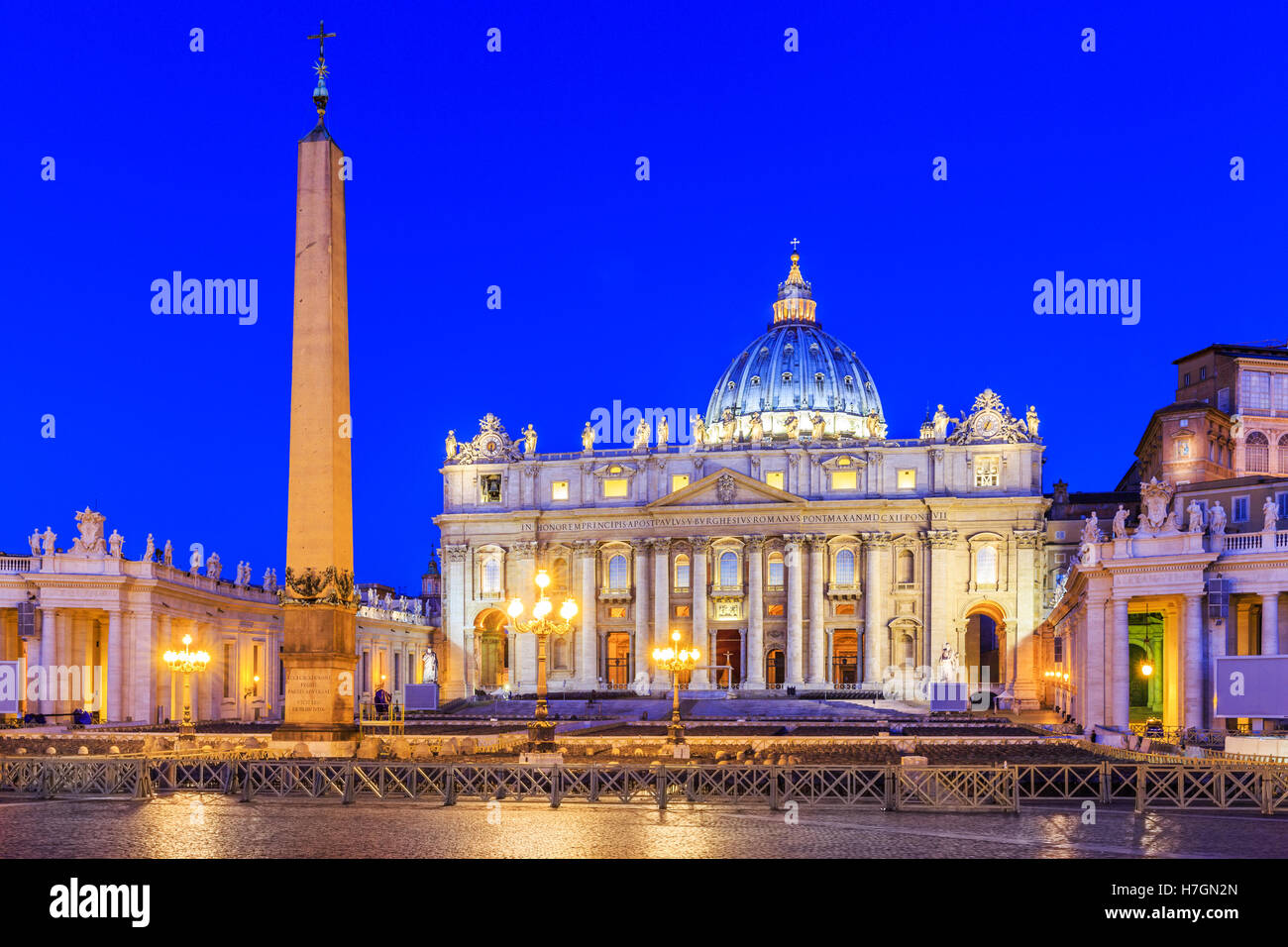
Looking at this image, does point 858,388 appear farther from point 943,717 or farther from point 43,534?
point 43,534

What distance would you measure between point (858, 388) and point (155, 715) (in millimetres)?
A: 76179

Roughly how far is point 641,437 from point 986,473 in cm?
2156

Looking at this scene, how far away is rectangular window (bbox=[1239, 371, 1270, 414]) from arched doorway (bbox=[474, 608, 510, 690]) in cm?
4762

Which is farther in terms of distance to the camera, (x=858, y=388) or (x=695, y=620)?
(x=858, y=388)

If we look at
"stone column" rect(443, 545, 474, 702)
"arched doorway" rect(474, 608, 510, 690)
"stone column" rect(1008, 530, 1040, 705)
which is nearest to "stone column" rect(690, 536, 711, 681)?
"arched doorway" rect(474, 608, 510, 690)

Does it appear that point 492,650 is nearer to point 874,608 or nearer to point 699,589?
point 699,589

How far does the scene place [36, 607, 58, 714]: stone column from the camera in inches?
1779

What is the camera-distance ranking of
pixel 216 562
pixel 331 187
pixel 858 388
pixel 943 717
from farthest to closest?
pixel 858 388 → pixel 943 717 → pixel 216 562 → pixel 331 187

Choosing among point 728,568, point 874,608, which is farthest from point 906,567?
point 728,568

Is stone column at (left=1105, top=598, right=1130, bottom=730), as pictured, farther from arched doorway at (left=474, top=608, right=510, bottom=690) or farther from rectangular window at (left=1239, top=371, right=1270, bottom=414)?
arched doorway at (left=474, top=608, right=510, bottom=690)

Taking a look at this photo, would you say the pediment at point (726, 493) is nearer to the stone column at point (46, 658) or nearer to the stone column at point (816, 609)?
the stone column at point (816, 609)

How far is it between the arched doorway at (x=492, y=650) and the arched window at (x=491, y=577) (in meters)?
1.42

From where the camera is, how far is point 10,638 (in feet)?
155
